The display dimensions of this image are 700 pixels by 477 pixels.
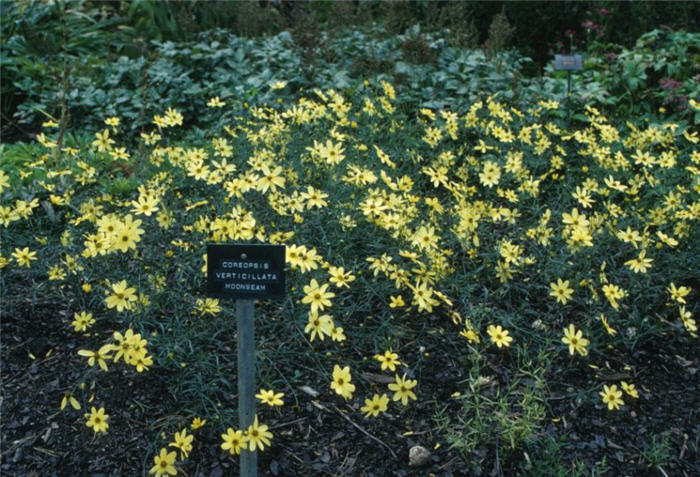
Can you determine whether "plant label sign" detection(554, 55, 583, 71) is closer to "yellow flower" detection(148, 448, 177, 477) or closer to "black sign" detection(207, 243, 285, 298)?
"black sign" detection(207, 243, 285, 298)

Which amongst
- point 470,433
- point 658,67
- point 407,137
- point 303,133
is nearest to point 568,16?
point 658,67

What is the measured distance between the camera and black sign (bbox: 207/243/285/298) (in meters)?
1.89

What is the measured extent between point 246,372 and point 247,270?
31 cm

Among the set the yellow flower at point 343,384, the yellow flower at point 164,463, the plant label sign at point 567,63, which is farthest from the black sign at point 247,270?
the plant label sign at point 567,63

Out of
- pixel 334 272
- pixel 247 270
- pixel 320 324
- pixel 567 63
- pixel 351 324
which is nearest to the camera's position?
pixel 247 270

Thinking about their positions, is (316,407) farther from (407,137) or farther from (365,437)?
(407,137)

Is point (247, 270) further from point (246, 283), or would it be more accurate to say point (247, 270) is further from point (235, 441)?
point (235, 441)

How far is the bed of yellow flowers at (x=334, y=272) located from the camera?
2.35 metres

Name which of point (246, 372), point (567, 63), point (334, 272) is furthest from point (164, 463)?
point (567, 63)

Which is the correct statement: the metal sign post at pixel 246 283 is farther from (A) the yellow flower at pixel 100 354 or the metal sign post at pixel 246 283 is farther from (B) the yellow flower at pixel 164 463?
(A) the yellow flower at pixel 100 354

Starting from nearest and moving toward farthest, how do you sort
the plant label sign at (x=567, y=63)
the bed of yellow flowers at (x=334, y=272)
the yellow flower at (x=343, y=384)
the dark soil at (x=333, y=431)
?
the yellow flower at (x=343, y=384) → the dark soil at (x=333, y=431) → the bed of yellow flowers at (x=334, y=272) → the plant label sign at (x=567, y=63)

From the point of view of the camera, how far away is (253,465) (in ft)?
6.42

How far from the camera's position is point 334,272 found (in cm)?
237

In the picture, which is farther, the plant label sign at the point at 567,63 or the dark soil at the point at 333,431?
the plant label sign at the point at 567,63
